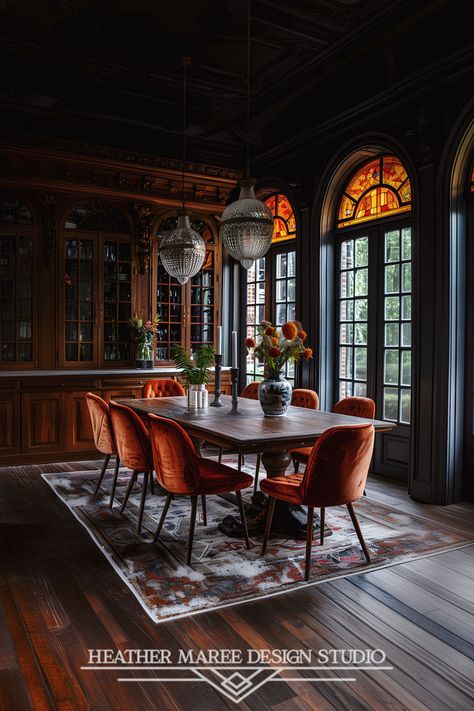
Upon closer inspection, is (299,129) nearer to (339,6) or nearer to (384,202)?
(384,202)

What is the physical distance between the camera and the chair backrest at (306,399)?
4.96 m

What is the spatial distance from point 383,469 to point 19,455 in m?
3.75

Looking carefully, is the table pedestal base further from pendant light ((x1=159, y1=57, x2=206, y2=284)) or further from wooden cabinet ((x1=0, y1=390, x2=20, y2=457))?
wooden cabinet ((x1=0, y1=390, x2=20, y2=457))

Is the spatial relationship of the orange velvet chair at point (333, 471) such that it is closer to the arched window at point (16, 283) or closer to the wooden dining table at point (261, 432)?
the wooden dining table at point (261, 432)

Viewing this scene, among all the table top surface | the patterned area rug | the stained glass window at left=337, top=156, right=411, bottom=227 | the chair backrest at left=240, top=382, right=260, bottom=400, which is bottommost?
the patterned area rug

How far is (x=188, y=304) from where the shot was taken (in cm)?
717

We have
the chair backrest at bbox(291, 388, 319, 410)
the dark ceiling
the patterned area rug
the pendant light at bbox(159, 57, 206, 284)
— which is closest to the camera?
the patterned area rug

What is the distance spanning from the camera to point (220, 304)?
7.41 metres

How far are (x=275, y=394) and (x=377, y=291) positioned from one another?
2117 millimetres

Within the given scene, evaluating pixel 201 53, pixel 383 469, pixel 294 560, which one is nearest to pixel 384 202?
pixel 201 53

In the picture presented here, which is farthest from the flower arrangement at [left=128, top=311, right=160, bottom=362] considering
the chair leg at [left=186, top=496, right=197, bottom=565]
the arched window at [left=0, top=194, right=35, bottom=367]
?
the chair leg at [left=186, top=496, right=197, bottom=565]

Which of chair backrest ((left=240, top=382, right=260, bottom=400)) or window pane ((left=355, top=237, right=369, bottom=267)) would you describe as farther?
window pane ((left=355, top=237, right=369, bottom=267))

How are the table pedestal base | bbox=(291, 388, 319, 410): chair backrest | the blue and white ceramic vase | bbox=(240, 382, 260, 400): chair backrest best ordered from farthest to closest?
bbox=(240, 382, 260, 400): chair backrest < bbox=(291, 388, 319, 410): chair backrest < the blue and white ceramic vase < the table pedestal base

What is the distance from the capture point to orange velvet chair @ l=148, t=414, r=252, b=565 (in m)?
3.27
